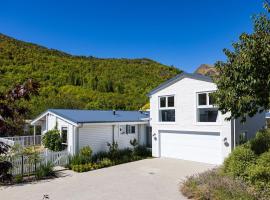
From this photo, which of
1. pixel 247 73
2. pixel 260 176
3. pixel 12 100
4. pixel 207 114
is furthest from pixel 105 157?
pixel 12 100

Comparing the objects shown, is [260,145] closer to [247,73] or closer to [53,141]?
[247,73]

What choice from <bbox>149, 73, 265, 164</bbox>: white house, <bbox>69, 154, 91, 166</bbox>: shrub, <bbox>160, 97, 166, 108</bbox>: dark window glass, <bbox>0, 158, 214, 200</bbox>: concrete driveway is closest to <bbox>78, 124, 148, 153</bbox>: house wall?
<bbox>69, 154, 91, 166</bbox>: shrub

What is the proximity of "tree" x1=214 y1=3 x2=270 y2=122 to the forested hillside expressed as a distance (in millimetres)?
23810

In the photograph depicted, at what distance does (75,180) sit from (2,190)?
3326 millimetres

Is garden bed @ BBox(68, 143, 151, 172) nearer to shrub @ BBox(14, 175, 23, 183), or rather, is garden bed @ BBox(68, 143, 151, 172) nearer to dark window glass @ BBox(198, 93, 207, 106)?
shrub @ BBox(14, 175, 23, 183)

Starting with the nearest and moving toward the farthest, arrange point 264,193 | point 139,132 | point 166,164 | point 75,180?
point 264,193 < point 75,180 < point 166,164 < point 139,132

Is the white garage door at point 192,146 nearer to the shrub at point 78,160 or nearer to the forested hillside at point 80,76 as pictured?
the shrub at point 78,160

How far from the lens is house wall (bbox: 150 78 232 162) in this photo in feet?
52.7

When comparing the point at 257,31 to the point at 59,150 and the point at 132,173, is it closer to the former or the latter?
the point at 132,173

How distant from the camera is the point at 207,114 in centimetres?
1736

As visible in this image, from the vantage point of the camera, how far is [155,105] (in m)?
20.1

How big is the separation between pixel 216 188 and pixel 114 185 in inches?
192

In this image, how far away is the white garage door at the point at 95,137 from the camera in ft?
57.4

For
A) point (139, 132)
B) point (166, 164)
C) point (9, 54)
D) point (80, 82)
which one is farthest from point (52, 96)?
point (166, 164)
